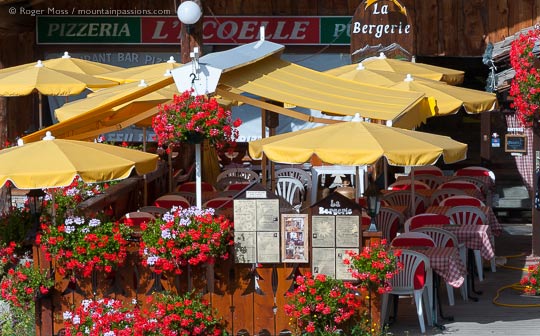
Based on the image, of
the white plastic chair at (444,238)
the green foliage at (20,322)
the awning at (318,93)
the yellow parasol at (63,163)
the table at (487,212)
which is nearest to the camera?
the yellow parasol at (63,163)

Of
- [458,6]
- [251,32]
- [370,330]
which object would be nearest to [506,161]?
[458,6]

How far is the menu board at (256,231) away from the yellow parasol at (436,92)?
405 cm

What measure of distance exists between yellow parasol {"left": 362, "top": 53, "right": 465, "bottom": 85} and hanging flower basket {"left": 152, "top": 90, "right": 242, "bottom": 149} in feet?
20.0

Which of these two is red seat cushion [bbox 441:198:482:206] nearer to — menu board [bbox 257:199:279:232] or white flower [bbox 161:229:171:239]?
menu board [bbox 257:199:279:232]

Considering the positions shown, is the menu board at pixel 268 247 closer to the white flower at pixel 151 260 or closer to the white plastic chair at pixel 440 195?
the white flower at pixel 151 260

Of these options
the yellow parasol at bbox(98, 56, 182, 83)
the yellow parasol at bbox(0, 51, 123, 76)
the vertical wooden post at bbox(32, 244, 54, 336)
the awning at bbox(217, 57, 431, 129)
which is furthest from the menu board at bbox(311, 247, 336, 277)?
the yellow parasol at bbox(0, 51, 123, 76)

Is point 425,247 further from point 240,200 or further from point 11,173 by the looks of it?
point 11,173

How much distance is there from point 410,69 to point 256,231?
693cm

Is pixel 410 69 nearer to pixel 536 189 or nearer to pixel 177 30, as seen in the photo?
pixel 536 189

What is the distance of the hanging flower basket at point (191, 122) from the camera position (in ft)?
33.8

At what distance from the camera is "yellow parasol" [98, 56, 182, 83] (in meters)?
15.5

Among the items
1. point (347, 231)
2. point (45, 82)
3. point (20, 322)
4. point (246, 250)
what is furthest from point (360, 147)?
point (45, 82)

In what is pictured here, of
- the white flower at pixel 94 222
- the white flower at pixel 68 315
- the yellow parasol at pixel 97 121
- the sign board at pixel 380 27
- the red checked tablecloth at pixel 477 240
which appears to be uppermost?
the sign board at pixel 380 27

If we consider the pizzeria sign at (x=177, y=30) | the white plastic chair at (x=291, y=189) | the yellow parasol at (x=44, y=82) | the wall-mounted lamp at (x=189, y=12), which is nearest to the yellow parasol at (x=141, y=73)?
the yellow parasol at (x=44, y=82)
